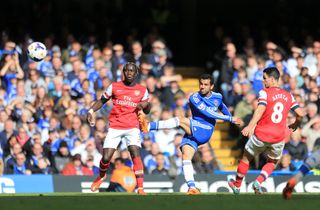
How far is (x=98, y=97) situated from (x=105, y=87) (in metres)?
0.42

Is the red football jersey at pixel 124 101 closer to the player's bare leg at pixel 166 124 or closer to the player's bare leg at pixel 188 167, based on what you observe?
the player's bare leg at pixel 166 124

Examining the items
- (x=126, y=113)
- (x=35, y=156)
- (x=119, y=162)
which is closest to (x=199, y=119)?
(x=126, y=113)

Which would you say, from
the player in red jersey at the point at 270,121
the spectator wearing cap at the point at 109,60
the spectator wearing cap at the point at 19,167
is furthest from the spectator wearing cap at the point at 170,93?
the player in red jersey at the point at 270,121

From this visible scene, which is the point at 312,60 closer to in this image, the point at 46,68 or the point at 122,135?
the point at 46,68

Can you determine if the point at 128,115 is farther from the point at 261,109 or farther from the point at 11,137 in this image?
the point at 11,137

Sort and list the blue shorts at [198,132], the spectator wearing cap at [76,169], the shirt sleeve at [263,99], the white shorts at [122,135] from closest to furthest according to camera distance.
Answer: the shirt sleeve at [263,99] → the blue shorts at [198,132] → the white shorts at [122,135] → the spectator wearing cap at [76,169]

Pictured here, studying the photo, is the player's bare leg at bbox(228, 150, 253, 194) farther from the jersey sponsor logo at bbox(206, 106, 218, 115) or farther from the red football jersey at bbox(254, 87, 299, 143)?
the jersey sponsor logo at bbox(206, 106, 218, 115)

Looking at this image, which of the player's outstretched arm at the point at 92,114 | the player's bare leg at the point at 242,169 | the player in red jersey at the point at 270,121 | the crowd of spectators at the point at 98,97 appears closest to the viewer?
the player in red jersey at the point at 270,121

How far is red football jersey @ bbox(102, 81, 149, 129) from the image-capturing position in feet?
57.3

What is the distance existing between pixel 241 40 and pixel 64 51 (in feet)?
16.6

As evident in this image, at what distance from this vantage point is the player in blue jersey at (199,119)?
56.6 feet

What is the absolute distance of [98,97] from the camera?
23.1m
